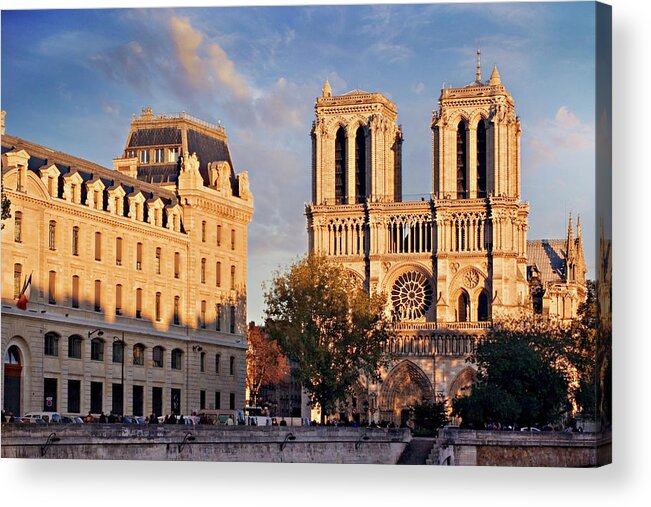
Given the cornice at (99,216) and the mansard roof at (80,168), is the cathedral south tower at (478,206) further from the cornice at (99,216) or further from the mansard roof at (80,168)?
the cornice at (99,216)

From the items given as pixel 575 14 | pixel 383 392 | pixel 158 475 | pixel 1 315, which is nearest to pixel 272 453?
pixel 158 475

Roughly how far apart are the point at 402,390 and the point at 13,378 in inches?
2013

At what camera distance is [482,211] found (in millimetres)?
104125

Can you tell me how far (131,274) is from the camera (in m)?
64.1

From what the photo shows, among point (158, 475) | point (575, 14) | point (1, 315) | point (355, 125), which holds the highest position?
point (355, 125)

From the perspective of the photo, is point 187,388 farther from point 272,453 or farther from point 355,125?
point 355,125

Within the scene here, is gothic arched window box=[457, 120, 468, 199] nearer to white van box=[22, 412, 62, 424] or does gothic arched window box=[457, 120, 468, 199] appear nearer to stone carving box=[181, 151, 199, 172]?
stone carving box=[181, 151, 199, 172]

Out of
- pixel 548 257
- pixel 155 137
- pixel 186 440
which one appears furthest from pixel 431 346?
pixel 186 440

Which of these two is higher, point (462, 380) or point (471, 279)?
point (471, 279)

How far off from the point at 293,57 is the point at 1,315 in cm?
1289

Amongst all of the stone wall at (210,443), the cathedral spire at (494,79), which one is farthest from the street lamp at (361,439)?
the cathedral spire at (494,79)

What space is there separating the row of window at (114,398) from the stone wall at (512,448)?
13.5 m

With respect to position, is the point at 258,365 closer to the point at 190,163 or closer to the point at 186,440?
the point at 190,163

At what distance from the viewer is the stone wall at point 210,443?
46469 millimetres
